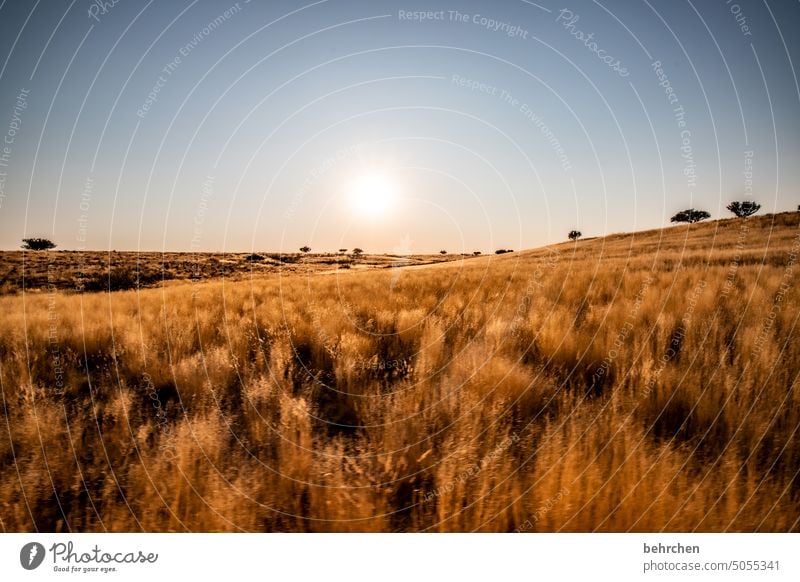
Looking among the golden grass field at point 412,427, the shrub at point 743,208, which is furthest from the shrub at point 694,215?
the golden grass field at point 412,427

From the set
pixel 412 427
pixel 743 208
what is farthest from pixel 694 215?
pixel 412 427

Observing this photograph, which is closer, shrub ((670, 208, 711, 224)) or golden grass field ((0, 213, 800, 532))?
golden grass field ((0, 213, 800, 532))

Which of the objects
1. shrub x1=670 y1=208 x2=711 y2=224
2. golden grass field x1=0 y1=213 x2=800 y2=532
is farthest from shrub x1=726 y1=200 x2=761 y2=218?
Answer: golden grass field x1=0 y1=213 x2=800 y2=532

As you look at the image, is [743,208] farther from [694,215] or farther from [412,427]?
A: [412,427]

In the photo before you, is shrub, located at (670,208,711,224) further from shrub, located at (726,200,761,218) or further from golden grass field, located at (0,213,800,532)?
golden grass field, located at (0,213,800,532)

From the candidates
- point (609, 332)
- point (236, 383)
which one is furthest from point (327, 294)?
point (609, 332)

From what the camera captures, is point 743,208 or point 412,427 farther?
point 743,208

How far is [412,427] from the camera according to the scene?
10.0 ft

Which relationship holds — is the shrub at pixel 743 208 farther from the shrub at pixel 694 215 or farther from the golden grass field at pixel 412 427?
the golden grass field at pixel 412 427

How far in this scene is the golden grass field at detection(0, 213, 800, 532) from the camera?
2363mm

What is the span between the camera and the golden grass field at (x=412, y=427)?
2.36 meters

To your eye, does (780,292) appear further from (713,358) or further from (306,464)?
(306,464)

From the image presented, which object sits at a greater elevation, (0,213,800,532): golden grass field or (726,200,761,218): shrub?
(726,200,761,218): shrub
